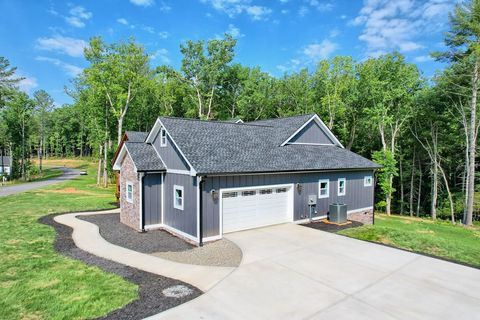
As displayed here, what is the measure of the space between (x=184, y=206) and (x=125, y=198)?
4299mm

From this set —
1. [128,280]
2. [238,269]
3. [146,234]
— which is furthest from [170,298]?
[146,234]

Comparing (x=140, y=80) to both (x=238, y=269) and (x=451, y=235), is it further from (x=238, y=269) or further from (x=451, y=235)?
(x=451, y=235)

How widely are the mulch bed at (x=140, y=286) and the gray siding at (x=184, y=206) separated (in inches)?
127

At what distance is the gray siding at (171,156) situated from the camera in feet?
39.5

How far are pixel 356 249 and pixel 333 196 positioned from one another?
6.02 m

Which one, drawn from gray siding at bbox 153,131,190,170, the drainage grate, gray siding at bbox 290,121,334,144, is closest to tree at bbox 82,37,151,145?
gray siding at bbox 153,131,190,170

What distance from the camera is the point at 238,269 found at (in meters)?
8.33

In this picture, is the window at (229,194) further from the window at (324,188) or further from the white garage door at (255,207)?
the window at (324,188)

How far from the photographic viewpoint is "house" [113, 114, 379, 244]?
11.4 m

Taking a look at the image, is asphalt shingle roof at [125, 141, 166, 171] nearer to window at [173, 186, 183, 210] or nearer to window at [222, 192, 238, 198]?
window at [173, 186, 183, 210]

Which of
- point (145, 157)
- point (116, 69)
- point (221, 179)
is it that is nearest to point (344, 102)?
point (116, 69)

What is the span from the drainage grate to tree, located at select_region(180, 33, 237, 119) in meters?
30.7

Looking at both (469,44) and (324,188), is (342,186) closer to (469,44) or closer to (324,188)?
(324,188)

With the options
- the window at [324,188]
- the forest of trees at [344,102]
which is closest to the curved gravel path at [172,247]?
the window at [324,188]
